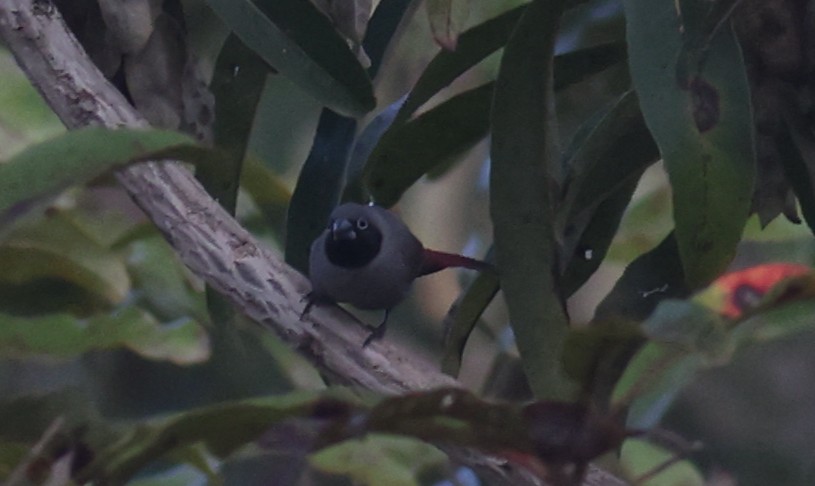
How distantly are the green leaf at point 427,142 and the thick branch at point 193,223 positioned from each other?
0.97 feet

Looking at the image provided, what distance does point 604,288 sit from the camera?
2535 millimetres

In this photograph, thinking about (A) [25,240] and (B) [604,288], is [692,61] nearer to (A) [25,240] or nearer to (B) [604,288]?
(A) [25,240]

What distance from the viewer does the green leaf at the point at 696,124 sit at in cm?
94

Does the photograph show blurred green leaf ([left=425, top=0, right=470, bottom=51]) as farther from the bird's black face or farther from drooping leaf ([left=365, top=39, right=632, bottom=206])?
the bird's black face

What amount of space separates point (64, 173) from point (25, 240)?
0.75 meters

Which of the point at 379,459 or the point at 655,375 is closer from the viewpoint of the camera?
the point at 655,375

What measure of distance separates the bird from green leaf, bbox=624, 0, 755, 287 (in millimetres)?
616

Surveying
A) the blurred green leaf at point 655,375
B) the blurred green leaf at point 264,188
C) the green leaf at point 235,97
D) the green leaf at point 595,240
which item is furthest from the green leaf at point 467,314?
the blurred green leaf at point 264,188

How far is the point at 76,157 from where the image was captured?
0.66 metres

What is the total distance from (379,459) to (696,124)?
0.41 metres

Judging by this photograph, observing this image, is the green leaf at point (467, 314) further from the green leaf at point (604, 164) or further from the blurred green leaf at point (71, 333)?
the blurred green leaf at point (71, 333)

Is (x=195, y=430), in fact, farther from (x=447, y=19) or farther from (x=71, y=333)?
(x=447, y=19)

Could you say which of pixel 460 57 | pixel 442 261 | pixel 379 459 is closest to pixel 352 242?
pixel 442 261

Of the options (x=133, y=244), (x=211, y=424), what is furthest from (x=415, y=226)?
(x=211, y=424)
